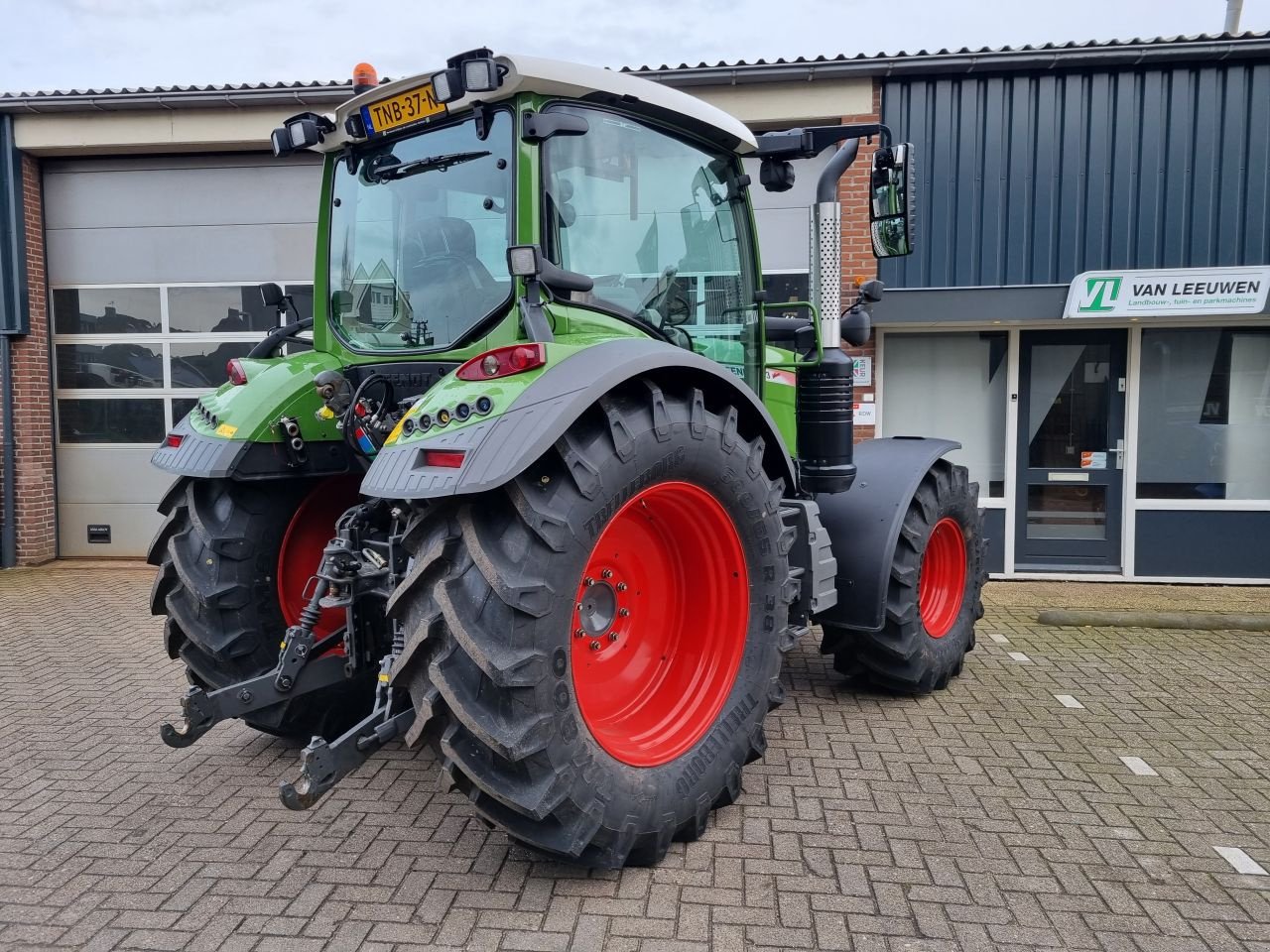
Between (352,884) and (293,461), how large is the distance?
1532 mm

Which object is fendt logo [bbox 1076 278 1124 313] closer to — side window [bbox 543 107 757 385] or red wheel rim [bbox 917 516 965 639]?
red wheel rim [bbox 917 516 965 639]

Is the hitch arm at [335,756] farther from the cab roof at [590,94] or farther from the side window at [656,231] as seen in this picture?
the cab roof at [590,94]

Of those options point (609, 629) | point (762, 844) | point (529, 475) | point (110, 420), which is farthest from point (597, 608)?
point (110, 420)

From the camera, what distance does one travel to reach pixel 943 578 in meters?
4.98

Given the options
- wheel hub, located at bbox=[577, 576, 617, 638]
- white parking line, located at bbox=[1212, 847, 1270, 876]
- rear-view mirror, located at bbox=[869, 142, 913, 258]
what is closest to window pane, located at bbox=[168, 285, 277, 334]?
rear-view mirror, located at bbox=[869, 142, 913, 258]

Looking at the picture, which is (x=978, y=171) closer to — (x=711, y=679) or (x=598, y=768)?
(x=711, y=679)

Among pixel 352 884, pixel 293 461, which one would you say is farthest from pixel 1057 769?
pixel 293 461

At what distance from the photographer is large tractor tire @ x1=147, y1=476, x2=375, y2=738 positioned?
331cm

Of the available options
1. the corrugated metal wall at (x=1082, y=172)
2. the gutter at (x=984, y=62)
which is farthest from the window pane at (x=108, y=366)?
the corrugated metal wall at (x=1082, y=172)

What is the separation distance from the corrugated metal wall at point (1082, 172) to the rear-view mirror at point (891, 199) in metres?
3.86

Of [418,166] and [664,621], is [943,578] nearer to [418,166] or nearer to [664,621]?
[664,621]

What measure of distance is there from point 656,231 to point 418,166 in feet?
2.98

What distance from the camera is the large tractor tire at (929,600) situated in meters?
4.29

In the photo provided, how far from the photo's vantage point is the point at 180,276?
865 cm
